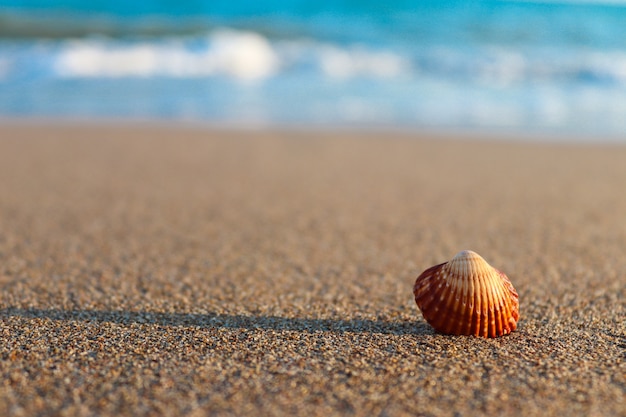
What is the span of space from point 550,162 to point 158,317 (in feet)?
11.2

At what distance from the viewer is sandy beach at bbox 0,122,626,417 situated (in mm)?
1252

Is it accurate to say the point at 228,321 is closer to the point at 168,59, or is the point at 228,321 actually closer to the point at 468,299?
the point at 468,299

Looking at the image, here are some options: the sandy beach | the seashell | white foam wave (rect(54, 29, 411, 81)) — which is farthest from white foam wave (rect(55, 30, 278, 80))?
the seashell

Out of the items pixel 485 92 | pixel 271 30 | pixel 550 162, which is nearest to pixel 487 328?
pixel 550 162

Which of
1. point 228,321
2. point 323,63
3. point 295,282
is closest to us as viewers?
point 228,321

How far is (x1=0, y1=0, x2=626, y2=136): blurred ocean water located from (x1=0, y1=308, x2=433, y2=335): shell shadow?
447 centimetres

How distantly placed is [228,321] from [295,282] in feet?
1.45

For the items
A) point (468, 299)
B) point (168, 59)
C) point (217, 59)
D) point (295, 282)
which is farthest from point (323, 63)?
point (468, 299)

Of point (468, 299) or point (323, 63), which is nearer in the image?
point (468, 299)

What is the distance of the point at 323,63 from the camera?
38.0 feet

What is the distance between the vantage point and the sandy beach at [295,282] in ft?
4.11

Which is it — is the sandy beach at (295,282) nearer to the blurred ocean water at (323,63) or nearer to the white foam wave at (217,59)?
the blurred ocean water at (323,63)

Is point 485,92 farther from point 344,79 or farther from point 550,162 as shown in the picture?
point 550,162

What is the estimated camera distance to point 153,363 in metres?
1.36
